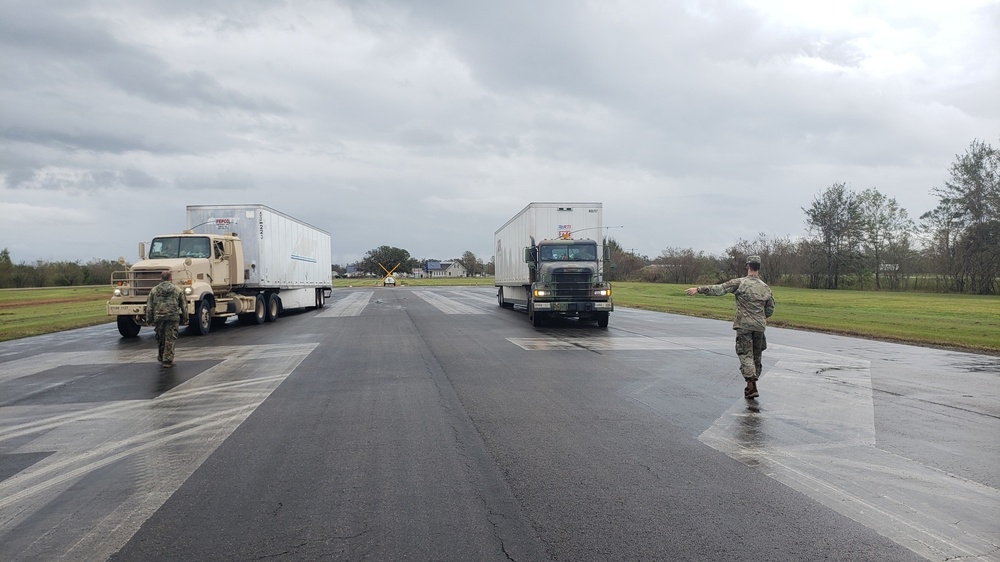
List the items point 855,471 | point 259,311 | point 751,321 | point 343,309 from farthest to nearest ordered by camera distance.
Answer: point 343,309 < point 259,311 < point 751,321 < point 855,471

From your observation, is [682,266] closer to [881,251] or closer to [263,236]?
[881,251]

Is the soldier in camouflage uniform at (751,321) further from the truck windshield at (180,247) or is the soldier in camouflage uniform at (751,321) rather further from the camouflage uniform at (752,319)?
the truck windshield at (180,247)

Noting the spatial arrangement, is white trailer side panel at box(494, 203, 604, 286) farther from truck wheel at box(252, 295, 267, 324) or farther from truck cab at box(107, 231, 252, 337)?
truck cab at box(107, 231, 252, 337)

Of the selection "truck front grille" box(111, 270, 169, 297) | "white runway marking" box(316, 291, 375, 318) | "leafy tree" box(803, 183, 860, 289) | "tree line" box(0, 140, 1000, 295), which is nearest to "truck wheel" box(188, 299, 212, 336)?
"truck front grille" box(111, 270, 169, 297)

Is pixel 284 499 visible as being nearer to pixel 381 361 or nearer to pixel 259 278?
pixel 381 361

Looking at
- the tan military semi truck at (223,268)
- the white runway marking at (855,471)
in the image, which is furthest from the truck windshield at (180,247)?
the white runway marking at (855,471)

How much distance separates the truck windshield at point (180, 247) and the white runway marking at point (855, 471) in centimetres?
1704

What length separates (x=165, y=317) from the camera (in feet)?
40.6

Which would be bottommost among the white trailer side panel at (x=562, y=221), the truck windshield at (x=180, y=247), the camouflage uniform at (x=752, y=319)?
the camouflage uniform at (x=752, y=319)

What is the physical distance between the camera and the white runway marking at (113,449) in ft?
14.3

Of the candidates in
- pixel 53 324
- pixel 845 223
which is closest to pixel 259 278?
pixel 53 324

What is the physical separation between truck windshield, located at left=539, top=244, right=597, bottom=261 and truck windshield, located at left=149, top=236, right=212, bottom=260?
413 inches

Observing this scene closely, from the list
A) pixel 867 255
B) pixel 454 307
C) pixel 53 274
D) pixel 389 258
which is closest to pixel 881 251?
pixel 867 255

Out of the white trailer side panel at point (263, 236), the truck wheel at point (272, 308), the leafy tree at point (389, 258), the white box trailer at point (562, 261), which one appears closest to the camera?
the white box trailer at point (562, 261)
